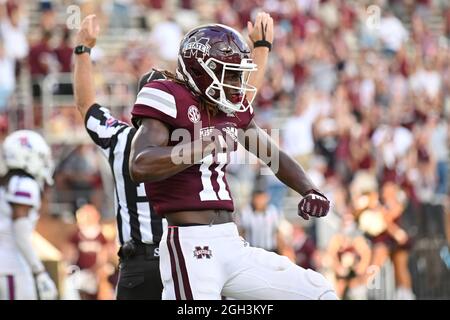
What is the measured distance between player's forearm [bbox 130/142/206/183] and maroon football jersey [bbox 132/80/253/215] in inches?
8.0

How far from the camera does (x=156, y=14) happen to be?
16.6 m

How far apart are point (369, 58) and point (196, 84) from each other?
12.1m

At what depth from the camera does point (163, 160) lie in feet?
16.5

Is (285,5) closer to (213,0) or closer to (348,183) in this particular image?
(213,0)

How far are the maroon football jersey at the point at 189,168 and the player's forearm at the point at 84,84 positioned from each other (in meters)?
1.44

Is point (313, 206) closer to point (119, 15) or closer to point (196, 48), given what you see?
point (196, 48)

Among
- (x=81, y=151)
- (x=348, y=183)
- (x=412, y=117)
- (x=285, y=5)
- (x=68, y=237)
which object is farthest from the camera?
(x=285, y=5)

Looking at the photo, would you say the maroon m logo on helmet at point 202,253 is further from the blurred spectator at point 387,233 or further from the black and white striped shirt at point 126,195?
the blurred spectator at point 387,233

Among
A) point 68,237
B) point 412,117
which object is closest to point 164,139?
point 68,237

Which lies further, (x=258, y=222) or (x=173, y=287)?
(x=258, y=222)

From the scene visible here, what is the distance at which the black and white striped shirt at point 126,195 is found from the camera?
639 cm

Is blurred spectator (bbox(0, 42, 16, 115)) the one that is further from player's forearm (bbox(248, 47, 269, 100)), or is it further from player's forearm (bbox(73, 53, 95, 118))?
player's forearm (bbox(248, 47, 269, 100))

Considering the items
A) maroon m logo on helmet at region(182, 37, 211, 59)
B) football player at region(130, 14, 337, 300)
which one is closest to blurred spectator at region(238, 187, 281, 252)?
football player at region(130, 14, 337, 300)

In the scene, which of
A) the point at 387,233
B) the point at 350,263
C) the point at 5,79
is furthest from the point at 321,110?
the point at 5,79
